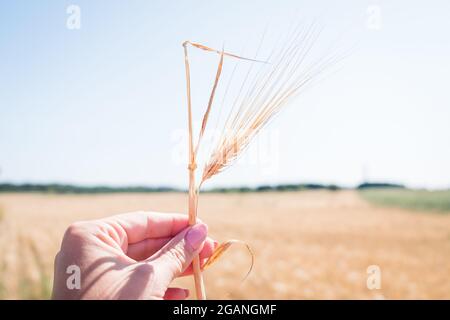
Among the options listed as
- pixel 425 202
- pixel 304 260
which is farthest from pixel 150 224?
pixel 425 202

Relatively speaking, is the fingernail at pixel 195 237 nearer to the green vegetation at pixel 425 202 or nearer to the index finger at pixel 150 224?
the index finger at pixel 150 224

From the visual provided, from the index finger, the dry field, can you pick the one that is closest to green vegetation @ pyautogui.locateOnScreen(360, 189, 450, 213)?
the dry field

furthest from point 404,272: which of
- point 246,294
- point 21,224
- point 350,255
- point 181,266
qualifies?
point 21,224

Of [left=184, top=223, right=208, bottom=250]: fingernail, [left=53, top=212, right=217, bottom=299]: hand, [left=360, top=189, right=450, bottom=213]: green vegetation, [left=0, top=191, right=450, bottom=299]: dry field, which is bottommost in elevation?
[left=360, top=189, right=450, bottom=213]: green vegetation

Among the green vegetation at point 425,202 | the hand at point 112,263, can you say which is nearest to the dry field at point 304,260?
the hand at point 112,263

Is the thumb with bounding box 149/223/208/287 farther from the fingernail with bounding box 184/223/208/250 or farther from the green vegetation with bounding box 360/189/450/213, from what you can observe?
the green vegetation with bounding box 360/189/450/213

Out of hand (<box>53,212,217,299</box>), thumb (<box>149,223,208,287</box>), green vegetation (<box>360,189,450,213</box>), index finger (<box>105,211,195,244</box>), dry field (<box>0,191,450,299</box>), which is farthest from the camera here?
green vegetation (<box>360,189,450,213</box>)

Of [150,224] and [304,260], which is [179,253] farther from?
[304,260]
